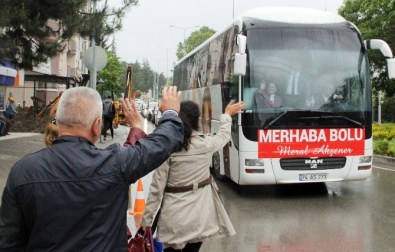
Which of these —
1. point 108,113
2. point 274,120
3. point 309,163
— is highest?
point 108,113

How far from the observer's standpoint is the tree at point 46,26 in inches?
461

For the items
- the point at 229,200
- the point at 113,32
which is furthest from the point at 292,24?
the point at 113,32

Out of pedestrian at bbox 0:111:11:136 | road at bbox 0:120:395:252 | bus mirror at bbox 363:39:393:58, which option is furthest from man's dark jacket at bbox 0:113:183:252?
pedestrian at bbox 0:111:11:136

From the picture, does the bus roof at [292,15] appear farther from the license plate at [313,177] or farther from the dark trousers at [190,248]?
the dark trousers at [190,248]

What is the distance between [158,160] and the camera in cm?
229

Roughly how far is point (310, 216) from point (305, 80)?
2.47 meters

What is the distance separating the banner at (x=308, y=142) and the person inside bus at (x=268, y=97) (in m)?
0.45

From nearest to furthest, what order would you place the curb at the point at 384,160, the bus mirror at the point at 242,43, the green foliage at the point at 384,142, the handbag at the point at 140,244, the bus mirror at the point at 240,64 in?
the handbag at the point at 140,244 → the bus mirror at the point at 240,64 → the bus mirror at the point at 242,43 → the curb at the point at 384,160 → the green foliage at the point at 384,142

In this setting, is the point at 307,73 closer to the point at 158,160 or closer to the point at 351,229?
the point at 351,229

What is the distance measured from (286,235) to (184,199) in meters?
3.22

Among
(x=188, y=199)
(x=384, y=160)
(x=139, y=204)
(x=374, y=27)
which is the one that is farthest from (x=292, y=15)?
(x=374, y=27)

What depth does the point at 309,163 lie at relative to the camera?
8.91 m

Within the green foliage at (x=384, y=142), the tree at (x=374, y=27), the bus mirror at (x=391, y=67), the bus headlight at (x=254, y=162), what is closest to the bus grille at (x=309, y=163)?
the bus headlight at (x=254, y=162)

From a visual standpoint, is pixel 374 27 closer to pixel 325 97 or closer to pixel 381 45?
pixel 381 45
